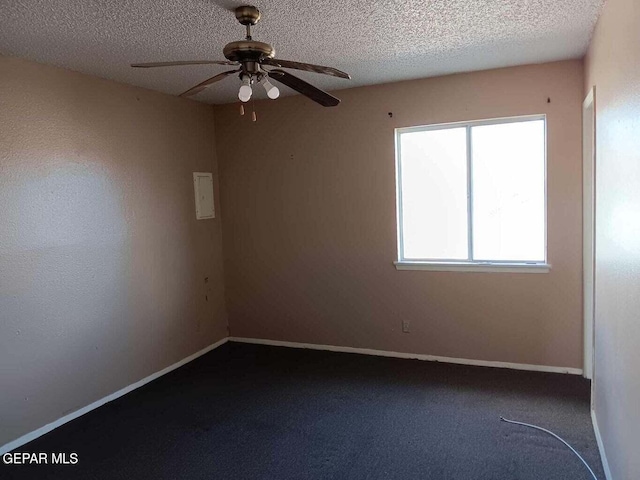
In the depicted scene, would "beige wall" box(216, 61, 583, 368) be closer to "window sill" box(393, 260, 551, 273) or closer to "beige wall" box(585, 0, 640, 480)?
"window sill" box(393, 260, 551, 273)

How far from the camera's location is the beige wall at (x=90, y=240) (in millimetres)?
2988

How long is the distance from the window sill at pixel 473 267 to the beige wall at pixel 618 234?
3.21ft

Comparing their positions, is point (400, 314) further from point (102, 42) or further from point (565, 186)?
point (102, 42)

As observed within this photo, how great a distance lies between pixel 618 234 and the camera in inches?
81.7

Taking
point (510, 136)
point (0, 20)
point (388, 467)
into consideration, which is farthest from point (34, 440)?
point (510, 136)

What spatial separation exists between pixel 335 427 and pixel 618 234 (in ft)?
6.50

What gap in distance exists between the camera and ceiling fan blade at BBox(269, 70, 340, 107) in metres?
2.23

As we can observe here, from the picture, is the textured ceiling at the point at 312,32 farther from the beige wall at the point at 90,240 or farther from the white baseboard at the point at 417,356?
the white baseboard at the point at 417,356

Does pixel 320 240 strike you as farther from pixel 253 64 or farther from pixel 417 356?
pixel 253 64

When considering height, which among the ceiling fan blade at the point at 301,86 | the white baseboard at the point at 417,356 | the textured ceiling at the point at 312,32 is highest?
the textured ceiling at the point at 312,32

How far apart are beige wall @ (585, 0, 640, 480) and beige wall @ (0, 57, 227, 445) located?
330 centimetres

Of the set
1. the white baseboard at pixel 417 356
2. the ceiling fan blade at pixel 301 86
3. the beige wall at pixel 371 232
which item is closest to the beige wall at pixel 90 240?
the beige wall at pixel 371 232

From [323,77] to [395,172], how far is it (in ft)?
3.34

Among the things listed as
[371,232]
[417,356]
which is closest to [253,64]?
[371,232]
